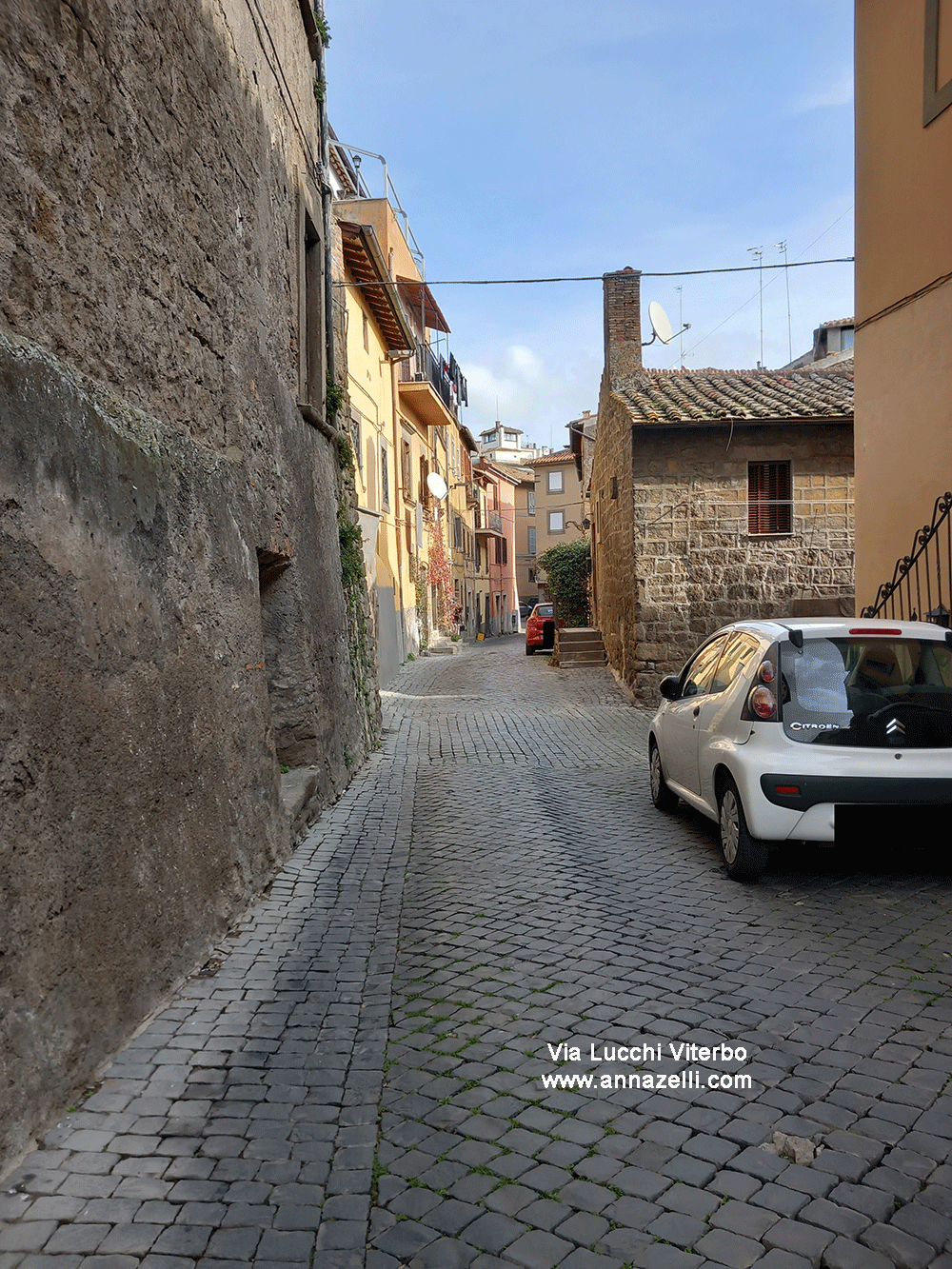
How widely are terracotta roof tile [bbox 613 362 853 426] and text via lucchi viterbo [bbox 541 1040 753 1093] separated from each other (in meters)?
13.8

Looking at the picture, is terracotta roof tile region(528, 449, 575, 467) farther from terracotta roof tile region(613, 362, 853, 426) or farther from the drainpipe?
the drainpipe

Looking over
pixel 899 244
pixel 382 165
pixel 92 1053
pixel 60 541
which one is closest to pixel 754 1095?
pixel 92 1053

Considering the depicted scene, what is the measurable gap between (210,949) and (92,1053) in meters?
1.25

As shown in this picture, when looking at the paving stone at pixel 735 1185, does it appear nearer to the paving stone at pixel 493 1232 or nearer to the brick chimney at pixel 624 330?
the paving stone at pixel 493 1232

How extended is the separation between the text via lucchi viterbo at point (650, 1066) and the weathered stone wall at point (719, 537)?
1315cm

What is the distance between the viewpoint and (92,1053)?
3.26 m

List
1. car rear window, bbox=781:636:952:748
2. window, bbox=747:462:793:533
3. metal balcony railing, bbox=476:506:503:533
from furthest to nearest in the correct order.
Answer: metal balcony railing, bbox=476:506:503:533 → window, bbox=747:462:793:533 → car rear window, bbox=781:636:952:748

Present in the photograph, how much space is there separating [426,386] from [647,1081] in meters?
24.9

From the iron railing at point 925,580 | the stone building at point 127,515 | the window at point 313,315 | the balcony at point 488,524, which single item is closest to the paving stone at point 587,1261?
the stone building at point 127,515

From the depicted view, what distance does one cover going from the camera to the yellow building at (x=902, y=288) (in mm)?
8867

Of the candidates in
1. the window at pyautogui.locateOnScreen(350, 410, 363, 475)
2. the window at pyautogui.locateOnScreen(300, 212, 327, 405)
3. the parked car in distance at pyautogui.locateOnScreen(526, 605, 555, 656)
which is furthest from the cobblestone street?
the parked car in distance at pyautogui.locateOnScreen(526, 605, 555, 656)

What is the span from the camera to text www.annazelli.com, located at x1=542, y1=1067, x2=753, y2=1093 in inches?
129

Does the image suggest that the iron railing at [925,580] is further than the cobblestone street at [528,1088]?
Yes

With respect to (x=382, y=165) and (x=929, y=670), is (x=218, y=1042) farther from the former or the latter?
(x=382, y=165)
